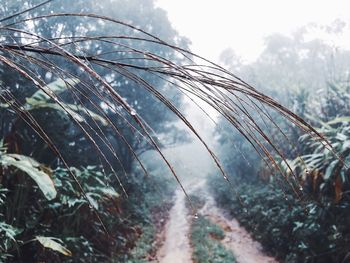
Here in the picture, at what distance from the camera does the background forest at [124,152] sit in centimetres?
69

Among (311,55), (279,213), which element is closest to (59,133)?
(279,213)

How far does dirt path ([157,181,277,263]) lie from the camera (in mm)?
7461

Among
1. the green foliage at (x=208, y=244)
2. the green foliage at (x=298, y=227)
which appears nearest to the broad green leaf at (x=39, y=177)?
the green foliage at (x=298, y=227)

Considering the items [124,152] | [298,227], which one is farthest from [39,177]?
[124,152]

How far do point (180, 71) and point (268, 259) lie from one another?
24.3ft

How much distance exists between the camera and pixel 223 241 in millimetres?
9008

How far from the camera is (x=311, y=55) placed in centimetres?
2656

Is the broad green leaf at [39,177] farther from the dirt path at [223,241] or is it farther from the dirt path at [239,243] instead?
the dirt path at [239,243]

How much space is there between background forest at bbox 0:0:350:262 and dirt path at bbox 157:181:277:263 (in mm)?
257

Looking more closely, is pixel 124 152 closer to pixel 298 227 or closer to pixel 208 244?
pixel 208 244

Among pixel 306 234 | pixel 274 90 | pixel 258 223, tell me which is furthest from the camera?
pixel 274 90

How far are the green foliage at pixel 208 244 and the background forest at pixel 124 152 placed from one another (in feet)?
0.16

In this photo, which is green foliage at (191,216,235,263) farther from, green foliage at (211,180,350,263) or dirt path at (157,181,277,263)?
green foliage at (211,180,350,263)

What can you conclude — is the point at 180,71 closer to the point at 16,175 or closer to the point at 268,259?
the point at 16,175
